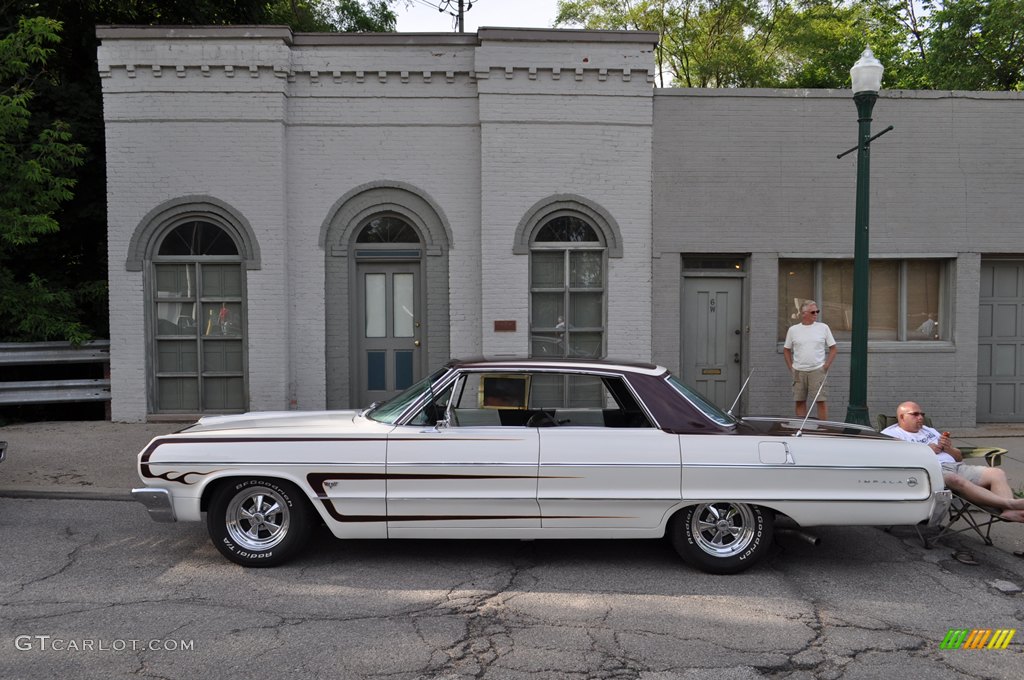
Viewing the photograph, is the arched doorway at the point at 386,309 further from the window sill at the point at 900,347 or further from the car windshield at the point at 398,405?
the car windshield at the point at 398,405

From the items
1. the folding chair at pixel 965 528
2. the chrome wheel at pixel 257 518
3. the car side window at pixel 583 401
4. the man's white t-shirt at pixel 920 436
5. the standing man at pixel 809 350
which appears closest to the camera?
the chrome wheel at pixel 257 518

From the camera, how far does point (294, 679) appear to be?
3920 millimetres

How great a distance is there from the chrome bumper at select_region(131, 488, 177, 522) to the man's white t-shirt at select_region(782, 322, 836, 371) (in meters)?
7.21

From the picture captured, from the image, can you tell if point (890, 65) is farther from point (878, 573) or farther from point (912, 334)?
point (878, 573)

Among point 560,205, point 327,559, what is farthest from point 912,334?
point 327,559

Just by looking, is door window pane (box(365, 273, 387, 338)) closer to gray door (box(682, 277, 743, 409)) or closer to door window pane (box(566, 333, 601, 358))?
door window pane (box(566, 333, 601, 358))

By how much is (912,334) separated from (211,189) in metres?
9.66

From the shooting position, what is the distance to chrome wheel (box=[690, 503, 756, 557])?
5516 mm

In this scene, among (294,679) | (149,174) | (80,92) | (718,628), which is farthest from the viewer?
(80,92)

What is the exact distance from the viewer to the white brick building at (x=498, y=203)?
1104 centimetres

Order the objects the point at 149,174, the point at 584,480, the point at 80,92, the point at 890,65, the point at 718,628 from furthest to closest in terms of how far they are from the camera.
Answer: the point at 890,65 → the point at 80,92 → the point at 149,174 → the point at 584,480 → the point at 718,628

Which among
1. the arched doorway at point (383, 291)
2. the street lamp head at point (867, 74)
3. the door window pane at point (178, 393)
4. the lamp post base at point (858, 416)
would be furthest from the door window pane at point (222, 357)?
the street lamp head at point (867, 74)

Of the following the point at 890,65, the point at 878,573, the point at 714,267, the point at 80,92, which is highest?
the point at 890,65

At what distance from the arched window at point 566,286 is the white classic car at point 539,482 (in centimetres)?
569
